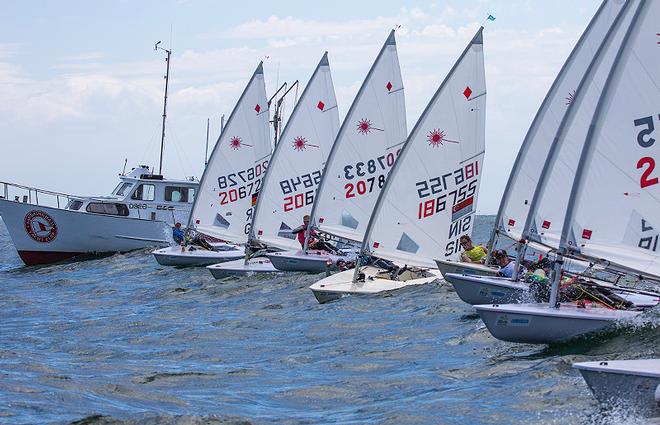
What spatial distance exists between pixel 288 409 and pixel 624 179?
5.73 metres

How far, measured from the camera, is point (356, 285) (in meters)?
23.5

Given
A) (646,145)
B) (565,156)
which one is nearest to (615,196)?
(646,145)

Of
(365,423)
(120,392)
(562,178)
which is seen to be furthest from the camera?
(562,178)

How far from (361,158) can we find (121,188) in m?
15.3

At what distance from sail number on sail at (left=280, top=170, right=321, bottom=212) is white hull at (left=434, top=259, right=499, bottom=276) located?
852 centimetres

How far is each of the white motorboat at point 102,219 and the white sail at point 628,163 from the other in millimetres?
26767

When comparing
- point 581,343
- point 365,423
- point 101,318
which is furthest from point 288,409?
point 101,318

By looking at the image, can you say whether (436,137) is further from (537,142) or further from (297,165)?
(297,165)

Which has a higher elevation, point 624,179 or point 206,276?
Result: point 624,179

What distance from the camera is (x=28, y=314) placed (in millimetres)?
24469

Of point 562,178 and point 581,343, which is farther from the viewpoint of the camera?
point 562,178

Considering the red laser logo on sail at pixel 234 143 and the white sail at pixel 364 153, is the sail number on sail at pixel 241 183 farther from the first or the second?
the white sail at pixel 364 153

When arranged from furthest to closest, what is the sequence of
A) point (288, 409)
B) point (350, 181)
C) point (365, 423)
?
1. point (350, 181)
2. point (288, 409)
3. point (365, 423)

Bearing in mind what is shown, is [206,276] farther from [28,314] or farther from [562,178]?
[562,178]
